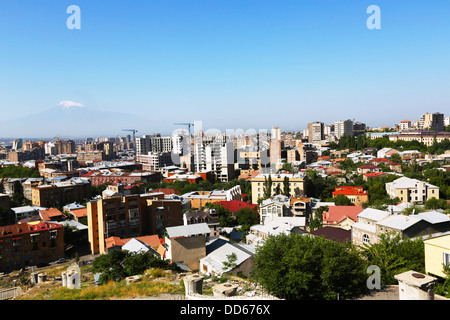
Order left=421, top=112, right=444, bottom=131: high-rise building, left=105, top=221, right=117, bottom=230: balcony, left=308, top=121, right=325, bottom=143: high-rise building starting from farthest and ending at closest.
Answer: left=308, top=121, right=325, bottom=143: high-rise building < left=421, top=112, right=444, bottom=131: high-rise building < left=105, top=221, right=117, bottom=230: balcony

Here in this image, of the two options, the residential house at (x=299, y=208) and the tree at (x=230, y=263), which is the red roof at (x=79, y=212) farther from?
the tree at (x=230, y=263)

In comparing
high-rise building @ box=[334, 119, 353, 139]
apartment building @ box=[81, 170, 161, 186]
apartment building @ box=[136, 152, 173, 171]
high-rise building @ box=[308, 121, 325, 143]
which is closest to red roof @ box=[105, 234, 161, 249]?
apartment building @ box=[81, 170, 161, 186]

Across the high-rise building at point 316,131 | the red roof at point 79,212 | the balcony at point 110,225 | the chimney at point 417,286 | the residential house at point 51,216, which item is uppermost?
the high-rise building at point 316,131

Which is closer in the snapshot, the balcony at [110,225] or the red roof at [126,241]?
the red roof at [126,241]

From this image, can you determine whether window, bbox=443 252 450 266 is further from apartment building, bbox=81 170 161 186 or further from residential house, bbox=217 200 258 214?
apartment building, bbox=81 170 161 186

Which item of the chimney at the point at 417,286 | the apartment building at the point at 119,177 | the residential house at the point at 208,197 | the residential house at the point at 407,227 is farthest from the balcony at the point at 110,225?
the apartment building at the point at 119,177

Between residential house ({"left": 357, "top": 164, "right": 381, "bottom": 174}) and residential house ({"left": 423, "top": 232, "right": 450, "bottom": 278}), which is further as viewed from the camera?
residential house ({"left": 357, "top": 164, "right": 381, "bottom": 174})
